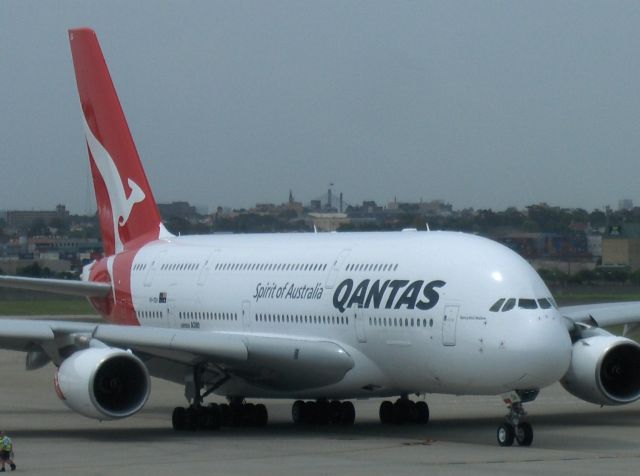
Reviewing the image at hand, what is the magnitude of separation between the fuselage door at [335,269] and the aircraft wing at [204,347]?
3.06 ft

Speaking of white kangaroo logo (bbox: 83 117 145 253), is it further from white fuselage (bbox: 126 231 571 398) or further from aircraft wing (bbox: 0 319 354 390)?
aircraft wing (bbox: 0 319 354 390)

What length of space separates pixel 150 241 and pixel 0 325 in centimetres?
687

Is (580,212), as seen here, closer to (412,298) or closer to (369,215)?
(369,215)

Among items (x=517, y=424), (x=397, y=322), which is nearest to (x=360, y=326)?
(x=397, y=322)

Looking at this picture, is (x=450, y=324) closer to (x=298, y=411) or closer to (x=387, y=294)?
(x=387, y=294)

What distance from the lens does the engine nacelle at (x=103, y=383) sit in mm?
21453

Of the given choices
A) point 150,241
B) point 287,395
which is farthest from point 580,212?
point 287,395

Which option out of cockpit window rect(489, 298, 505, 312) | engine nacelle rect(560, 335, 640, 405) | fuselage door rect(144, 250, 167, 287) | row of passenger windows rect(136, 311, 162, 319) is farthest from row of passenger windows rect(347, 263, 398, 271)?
fuselage door rect(144, 250, 167, 287)

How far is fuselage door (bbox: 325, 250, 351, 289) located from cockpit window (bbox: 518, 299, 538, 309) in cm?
381

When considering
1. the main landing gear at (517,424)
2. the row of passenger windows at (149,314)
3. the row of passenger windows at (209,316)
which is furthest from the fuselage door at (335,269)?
the row of passenger windows at (149,314)

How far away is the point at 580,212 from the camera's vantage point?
67.2 meters

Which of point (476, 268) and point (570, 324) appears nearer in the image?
point (476, 268)

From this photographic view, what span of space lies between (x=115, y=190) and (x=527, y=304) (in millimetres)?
11782

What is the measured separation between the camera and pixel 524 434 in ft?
66.1
